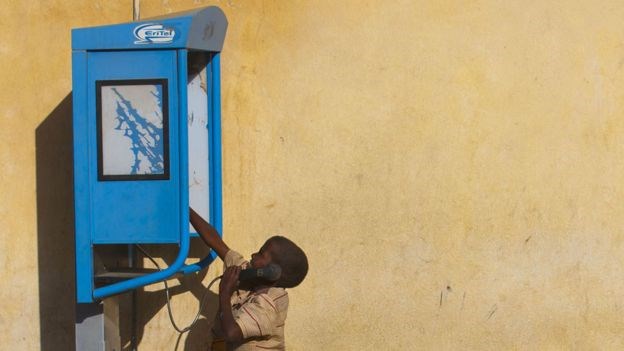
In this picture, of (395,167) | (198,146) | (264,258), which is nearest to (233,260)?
(264,258)

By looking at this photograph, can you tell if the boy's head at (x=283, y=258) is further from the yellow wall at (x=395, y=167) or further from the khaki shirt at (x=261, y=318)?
the yellow wall at (x=395, y=167)

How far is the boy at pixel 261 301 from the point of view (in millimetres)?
4570

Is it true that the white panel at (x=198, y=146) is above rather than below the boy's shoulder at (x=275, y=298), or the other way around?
above

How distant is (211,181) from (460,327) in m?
1.35

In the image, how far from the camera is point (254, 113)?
216 inches

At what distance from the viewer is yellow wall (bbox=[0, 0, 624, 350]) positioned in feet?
18.0

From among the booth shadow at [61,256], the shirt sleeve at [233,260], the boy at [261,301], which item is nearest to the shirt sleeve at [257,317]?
the boy at [261,301]

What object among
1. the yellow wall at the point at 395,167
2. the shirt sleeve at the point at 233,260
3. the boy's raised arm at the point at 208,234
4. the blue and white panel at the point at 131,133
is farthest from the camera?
the yellow wall at the point at 395,167

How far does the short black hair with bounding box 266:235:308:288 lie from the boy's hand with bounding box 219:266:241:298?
160 mm

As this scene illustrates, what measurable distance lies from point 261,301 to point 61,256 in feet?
4.34

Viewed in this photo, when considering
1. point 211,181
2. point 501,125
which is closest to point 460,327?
point 501,125

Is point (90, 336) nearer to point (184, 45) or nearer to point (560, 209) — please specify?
point (184, 45)

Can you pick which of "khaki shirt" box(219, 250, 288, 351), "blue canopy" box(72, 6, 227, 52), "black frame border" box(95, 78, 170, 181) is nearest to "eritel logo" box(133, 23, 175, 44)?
"blue canopy" box(72, 6, 227, 52)

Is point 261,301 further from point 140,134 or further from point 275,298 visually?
point 140,134
